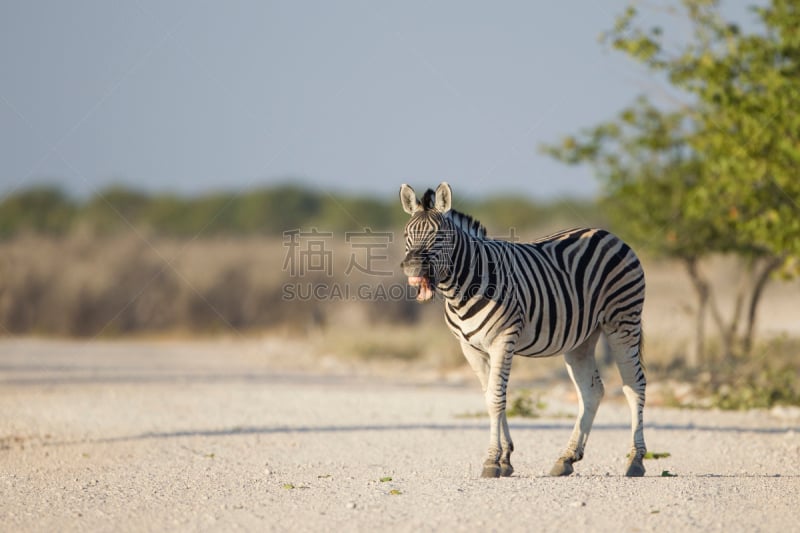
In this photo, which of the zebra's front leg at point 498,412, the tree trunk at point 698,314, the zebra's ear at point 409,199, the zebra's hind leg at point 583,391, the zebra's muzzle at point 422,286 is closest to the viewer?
the zebra's muzzle at point 422,286

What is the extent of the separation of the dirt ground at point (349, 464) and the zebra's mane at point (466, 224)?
2.04 metres

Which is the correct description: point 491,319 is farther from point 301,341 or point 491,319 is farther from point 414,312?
point 414,312

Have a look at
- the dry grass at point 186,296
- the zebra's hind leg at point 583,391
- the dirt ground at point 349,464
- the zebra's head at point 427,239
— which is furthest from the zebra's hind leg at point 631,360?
the dry grass at point 186,296

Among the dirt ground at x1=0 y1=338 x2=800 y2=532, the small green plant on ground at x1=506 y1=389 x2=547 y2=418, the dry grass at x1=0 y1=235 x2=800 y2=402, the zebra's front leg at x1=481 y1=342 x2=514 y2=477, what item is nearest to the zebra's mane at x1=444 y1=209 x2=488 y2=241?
the zebra's front leg at x1=481 y1=342 x2=514 y2=477

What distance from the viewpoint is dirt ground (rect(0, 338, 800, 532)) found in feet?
21.6

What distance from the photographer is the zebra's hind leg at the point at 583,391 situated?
330 inches

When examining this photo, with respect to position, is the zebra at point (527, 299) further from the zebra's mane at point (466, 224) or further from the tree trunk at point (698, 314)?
the tree trunk at point (698, 314)

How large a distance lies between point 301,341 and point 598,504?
22.9m

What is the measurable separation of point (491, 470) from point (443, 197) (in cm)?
226

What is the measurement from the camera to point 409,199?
8.12m

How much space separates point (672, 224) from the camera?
17109 mm

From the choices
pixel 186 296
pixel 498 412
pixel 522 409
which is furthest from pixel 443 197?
pixel 186 296

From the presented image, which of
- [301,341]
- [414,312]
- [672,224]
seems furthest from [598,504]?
[414,312]

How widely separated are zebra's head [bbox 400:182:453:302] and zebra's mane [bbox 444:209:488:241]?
21 cm
